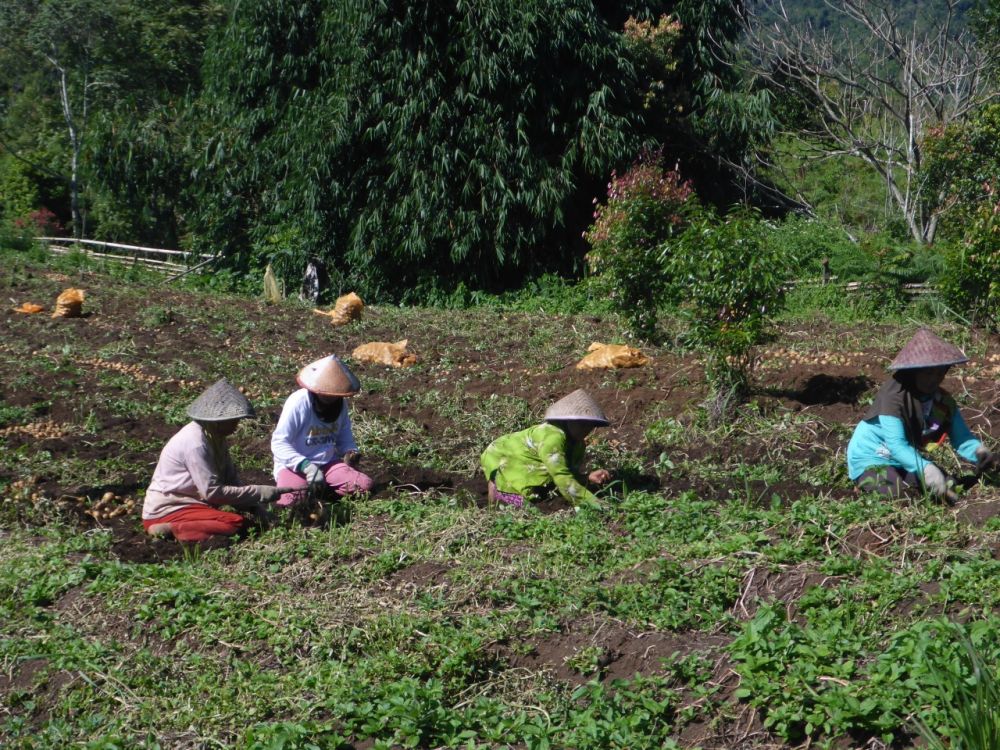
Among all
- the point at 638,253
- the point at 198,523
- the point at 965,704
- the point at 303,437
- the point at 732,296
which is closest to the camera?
the point at 965,704

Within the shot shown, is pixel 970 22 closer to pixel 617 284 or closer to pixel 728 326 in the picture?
pixel 617 284

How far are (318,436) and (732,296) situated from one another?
321cm

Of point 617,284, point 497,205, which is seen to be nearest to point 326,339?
point 617,284

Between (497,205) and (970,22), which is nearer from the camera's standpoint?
(497,205)

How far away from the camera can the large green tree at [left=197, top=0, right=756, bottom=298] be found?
1583 centimetres

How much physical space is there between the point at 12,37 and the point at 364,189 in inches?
1012

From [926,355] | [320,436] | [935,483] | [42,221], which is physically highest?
[926,355]

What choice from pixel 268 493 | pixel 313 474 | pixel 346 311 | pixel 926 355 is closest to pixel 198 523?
pixel 268 493

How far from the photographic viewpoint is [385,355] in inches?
421

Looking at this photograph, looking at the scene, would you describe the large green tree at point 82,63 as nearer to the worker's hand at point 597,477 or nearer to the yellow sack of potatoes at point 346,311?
the yellow sack of potatoes at point 346,311

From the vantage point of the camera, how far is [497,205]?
16.2m

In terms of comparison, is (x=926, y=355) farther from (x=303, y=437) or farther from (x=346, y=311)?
(x=346, y=311)

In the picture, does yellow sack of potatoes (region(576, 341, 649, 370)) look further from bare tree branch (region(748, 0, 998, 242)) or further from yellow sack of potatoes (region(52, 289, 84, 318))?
bare tree branch (region(748, 0, 998, 242))

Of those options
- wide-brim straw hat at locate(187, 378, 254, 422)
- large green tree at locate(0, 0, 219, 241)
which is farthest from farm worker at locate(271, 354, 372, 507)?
large green tree at locate(0, 0, 219, 241)
